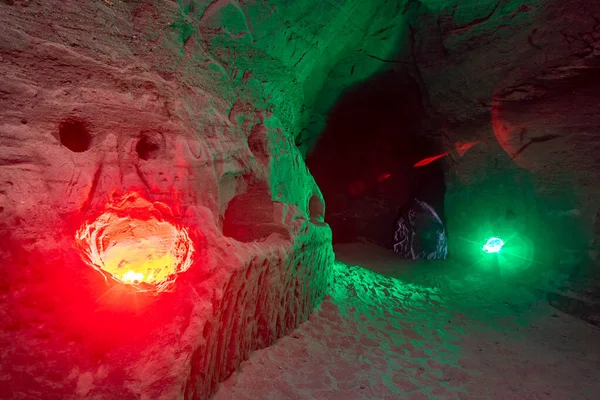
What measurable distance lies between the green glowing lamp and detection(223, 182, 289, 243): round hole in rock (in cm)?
654

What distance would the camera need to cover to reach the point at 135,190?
10.4 feet

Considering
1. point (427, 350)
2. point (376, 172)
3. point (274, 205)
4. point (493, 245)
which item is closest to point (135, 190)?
point (274, 205)

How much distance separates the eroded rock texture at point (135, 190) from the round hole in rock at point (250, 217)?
2 centimetres

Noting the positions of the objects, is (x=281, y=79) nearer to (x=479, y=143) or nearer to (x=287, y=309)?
(x=287, y=309)

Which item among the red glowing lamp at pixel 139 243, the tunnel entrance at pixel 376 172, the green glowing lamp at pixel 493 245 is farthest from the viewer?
the tunnel entrance at pixel 376 172

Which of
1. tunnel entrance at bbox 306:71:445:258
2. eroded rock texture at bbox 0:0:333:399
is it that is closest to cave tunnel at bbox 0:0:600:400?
eroded rock texture at bbox 0:0:333:399

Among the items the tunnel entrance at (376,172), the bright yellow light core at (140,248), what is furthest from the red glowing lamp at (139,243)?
the tunnel entrance at (376,172)

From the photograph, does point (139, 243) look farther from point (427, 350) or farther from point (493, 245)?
point (493, 245)

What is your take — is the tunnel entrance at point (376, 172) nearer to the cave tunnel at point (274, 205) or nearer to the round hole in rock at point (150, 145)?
the cave tunnel at point (274, 205)

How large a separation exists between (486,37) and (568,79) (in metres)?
1.81

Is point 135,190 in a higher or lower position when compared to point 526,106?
lower

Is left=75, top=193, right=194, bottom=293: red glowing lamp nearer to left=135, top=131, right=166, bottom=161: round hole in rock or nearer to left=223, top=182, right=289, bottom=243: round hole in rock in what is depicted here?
left=135, top=131, right=166, bottom=161: round hole in rock

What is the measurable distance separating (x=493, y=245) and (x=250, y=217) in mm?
6987

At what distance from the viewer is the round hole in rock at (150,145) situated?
355cm
